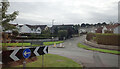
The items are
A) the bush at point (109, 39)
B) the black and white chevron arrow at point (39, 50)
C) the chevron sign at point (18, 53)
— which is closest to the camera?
the chevron sign at point (18, 53)

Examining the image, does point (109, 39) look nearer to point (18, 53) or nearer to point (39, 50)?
point (39, 50)

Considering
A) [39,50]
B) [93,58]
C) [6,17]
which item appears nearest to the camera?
[39,50]

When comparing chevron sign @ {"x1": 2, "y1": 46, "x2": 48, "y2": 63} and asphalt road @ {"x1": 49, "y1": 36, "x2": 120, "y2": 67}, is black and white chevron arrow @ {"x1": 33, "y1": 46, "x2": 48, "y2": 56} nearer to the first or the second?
chevron sign @ {"x1": 2, "y1": 46, "x2": 48, "y2": 63}

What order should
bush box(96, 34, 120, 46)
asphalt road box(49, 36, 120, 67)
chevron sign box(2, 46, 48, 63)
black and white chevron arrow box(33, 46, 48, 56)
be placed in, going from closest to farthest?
chevron sign box(2, 46, 48, 63) < black and white chevron arrow box(33, 46, 48, 56) < asphalt road box(49, 36, 120, 67) < bush box(96, 34, 120, 46)

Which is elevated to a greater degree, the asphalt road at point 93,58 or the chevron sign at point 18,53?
the chevron sign at point 18,53

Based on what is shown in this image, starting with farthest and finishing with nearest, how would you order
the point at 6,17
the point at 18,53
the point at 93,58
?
the point at 93,58 < the point at 6,17 < the point at 18,53

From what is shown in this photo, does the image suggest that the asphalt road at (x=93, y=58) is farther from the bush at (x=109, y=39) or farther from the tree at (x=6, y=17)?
the tree at (x=6, y=17)

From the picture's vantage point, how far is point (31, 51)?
558cm

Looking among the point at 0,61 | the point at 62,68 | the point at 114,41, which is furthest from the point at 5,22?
the point at 114,41

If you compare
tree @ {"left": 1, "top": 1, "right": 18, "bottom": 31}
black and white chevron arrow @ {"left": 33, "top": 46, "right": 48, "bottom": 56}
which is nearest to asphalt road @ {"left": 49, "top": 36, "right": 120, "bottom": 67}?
black and white chevron arrow @ {"left": 33, "top": 46, "right": 48, "bottom": 56}

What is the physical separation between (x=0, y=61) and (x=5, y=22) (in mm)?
3455

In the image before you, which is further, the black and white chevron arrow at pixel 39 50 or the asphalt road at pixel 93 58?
the asphalt road at pixel 93 58

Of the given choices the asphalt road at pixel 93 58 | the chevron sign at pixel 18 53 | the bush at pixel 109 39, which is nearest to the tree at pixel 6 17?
the chevron sign at pixel 18 53

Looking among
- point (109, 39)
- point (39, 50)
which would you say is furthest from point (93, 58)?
point (109, 39)
